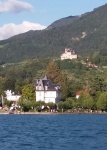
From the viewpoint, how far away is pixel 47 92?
404 feet

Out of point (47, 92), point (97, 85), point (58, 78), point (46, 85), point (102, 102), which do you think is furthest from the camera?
point (58, 78)

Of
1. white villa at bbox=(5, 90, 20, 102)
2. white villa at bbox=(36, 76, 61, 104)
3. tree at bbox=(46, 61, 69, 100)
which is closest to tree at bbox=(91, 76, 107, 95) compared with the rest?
tree at bbox=(46, 61, 69, 100)

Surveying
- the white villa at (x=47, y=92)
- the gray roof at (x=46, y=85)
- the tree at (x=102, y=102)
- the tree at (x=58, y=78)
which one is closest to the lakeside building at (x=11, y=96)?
the tree at (x=58, y=78)

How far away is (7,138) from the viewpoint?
42.2 metres

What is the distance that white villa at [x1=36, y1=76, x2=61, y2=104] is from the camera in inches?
4781

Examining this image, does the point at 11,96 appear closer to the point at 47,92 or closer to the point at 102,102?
the point at 47,92

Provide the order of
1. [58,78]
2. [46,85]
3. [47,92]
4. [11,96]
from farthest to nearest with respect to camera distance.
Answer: [11,96] → [58,78] → [46,85] → [47,92]

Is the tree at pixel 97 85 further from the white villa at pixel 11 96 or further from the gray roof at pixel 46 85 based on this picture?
the white villa at pixel 11 96

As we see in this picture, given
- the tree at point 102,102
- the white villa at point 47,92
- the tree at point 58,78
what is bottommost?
the tree at point 102,102

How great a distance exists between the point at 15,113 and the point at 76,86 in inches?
958

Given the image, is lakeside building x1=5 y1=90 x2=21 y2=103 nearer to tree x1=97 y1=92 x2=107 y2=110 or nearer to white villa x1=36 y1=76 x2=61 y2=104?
white villa x1=36 y1=76 x2=61 y2=104

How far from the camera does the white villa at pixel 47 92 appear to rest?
4781 inches

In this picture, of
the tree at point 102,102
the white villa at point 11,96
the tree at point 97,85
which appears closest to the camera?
the tree at point 102,102

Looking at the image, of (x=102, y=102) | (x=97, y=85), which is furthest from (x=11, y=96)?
(x=102, y=102)
